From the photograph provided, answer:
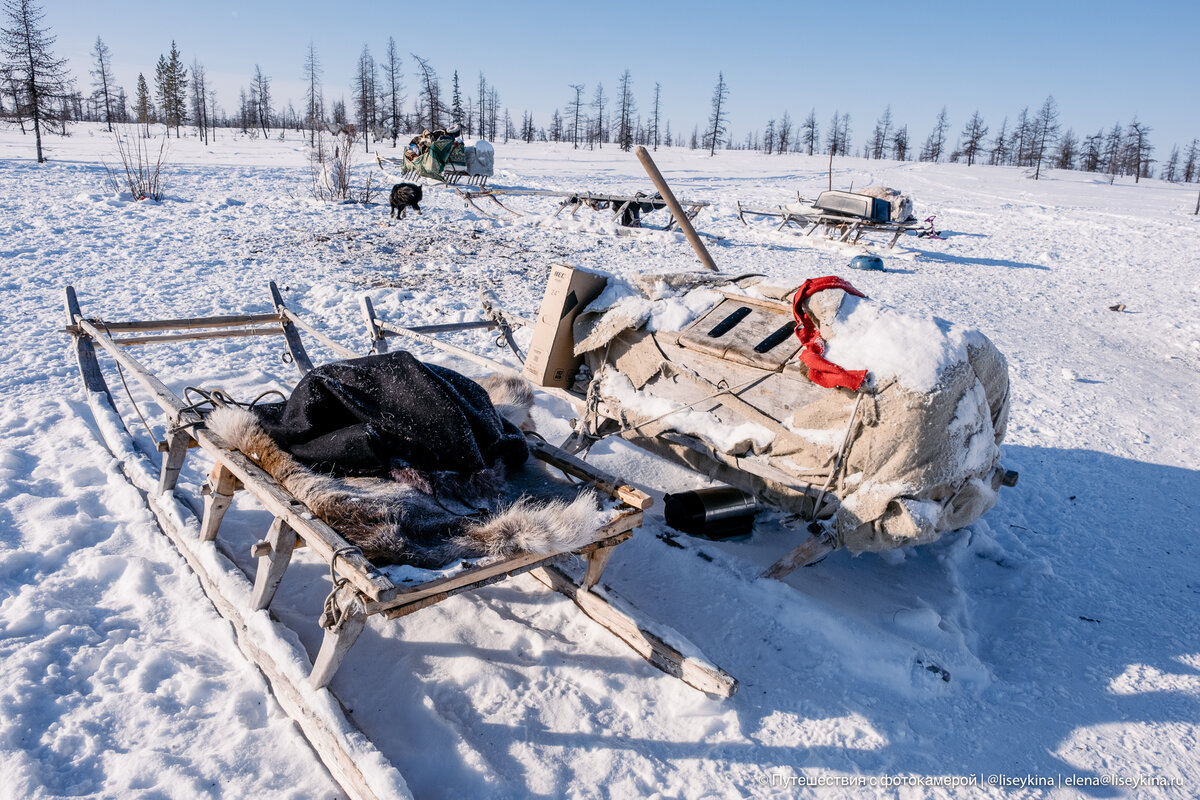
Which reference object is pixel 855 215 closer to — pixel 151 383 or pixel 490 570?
pixel 151 383

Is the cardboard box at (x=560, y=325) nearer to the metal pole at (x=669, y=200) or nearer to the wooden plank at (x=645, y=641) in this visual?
the metal pole at (x=669, y=200)

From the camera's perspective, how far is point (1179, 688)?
9.55 ft

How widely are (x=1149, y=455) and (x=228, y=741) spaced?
627cm

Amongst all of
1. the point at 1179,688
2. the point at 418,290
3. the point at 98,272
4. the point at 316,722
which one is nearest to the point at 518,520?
the point at 316,722

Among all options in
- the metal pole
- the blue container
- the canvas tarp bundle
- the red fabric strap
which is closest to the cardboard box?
the canvas tarp bundle

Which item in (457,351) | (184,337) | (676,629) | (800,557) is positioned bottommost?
(676,629)

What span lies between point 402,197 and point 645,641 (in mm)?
11840

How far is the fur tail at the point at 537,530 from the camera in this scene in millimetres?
2281

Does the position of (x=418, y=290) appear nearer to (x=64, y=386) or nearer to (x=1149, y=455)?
(x=64, y=386)

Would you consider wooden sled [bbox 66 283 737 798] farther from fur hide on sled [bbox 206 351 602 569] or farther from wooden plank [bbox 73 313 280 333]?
wooden plank [bbox 73 313 280 333]

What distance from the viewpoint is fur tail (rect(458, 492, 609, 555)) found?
2.28m

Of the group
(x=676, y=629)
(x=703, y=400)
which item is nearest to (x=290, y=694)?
(x=676, y=629)

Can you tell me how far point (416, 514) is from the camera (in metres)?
2.48

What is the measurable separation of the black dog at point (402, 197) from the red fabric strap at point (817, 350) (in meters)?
10.8
